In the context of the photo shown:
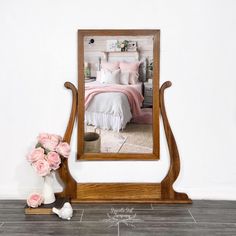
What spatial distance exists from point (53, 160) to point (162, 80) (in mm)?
884

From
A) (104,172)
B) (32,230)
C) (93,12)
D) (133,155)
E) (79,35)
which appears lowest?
(32,230)

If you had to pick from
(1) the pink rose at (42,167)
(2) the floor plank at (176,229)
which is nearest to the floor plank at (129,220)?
(2) the floor plank at (176,229)

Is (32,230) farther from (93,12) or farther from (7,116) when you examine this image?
(93,12)

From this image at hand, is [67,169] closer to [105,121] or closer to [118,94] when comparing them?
[105,121]

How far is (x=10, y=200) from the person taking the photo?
201 cm

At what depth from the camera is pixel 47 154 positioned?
5.90ft

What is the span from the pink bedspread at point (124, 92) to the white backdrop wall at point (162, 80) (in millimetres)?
141

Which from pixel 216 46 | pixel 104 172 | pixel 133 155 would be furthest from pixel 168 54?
pixel 104 172

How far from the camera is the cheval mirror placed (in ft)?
6.28

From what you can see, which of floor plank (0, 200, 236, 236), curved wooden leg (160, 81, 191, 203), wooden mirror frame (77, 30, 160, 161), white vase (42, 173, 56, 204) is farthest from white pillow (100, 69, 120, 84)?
floor plank (0, 200, 236, 236)

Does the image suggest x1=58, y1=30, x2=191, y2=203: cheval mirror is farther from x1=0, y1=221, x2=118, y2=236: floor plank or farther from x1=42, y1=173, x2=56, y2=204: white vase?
x1=0, y1=221, x2=118, y2=236: floor plank

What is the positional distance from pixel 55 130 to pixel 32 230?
2.20 feet

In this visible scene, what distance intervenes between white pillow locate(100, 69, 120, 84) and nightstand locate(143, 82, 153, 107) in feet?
0.63

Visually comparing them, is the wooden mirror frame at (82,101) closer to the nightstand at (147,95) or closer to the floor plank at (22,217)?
the nightstand at (147,95)
